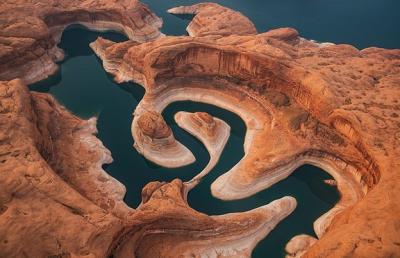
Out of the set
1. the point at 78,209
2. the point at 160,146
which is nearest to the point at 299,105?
the point at 160,146

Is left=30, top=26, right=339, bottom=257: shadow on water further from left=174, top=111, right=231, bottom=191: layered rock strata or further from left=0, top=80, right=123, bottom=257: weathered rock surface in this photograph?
left=0, top=80, right=123, bottom=257: weathered rock surface

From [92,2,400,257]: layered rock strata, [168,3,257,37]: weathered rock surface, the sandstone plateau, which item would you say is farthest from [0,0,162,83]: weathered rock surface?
[92,2,400,257]: layered rock strata

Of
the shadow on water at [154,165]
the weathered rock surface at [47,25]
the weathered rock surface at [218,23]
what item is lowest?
the shadow on water at [154,165]

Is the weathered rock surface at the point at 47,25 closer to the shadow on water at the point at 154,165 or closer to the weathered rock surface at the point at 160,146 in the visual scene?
the shadow on water at the point at 154,165

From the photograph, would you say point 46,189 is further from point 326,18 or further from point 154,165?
point 326,18

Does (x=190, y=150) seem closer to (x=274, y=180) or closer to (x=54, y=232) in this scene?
(x=274, y=180)

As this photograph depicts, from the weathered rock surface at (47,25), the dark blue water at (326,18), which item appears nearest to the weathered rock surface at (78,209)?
the weathered rock surface at (47,25)
